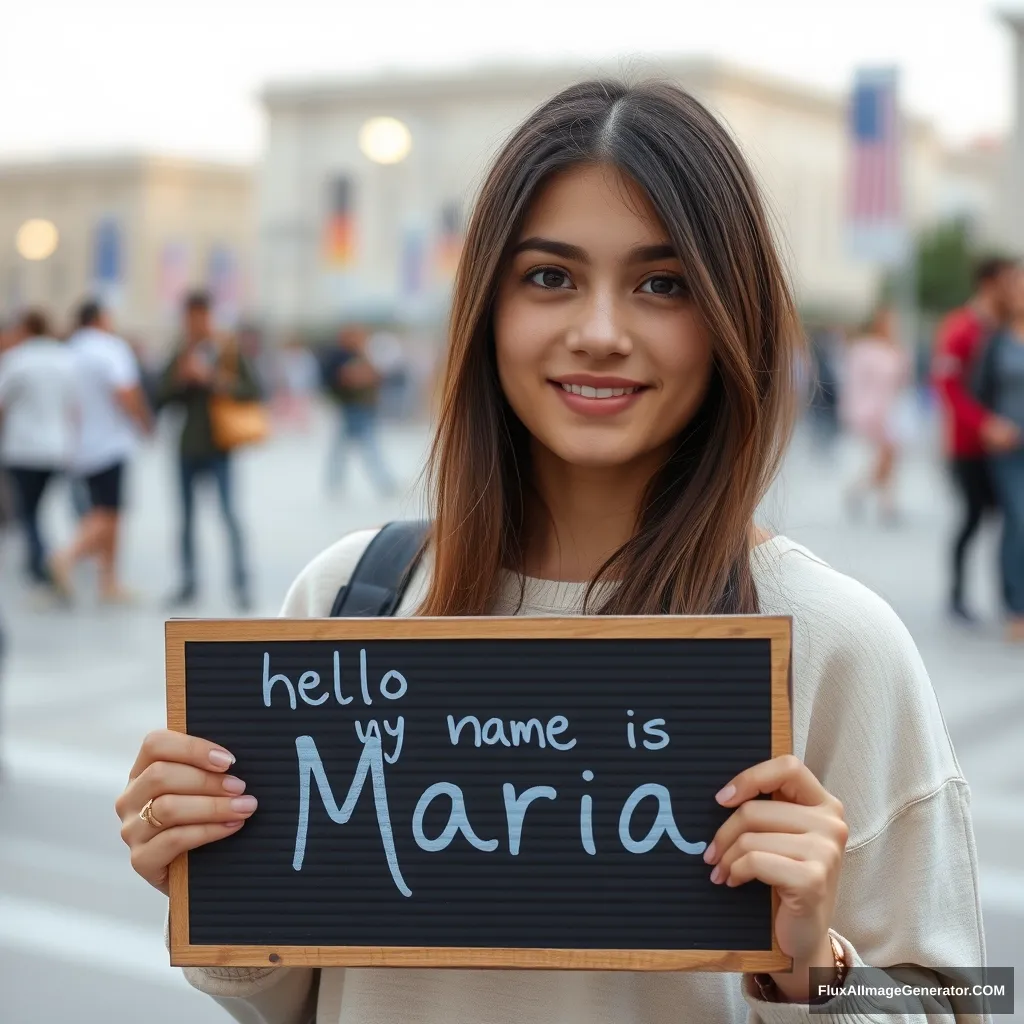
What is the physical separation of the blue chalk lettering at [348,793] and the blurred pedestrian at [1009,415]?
25.6 ft

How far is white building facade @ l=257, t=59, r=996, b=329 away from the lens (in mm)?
73000

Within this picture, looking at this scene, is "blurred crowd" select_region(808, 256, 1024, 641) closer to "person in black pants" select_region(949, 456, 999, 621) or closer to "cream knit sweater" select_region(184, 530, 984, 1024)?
"person in black pants" select_region(949, 456, 999, 621)

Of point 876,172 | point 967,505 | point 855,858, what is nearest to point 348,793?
point 855,858

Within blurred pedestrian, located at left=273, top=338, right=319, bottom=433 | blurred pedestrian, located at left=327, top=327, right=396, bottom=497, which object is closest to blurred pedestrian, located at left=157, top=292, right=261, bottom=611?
blurred pedestrian, located at left=327, top=327, right=396, bottom=497

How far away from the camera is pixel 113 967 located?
481 centimetres

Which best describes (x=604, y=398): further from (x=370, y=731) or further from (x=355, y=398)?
(x=355, y=398)

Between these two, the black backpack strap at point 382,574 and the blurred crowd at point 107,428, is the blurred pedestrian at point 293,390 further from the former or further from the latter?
the black backpack strap at point 382,574

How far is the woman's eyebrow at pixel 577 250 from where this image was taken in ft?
6.04

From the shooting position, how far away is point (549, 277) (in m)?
1.91

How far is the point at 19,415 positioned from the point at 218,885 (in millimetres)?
10226

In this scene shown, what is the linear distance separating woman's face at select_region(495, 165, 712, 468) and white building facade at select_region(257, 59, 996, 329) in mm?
69874

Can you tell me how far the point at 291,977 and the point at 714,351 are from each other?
88 centimetres

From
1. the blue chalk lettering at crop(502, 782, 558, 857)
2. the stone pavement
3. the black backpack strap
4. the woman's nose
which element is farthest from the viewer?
the stone pavement

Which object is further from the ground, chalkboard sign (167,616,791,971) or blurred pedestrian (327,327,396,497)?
blurred pedestrian (327,327,396,497)
